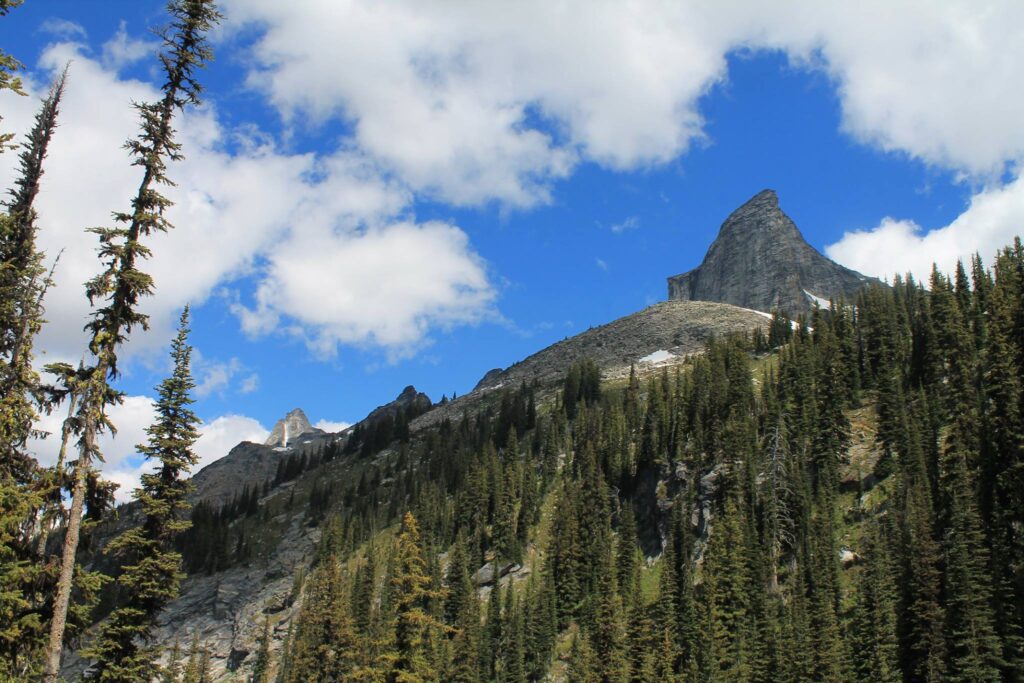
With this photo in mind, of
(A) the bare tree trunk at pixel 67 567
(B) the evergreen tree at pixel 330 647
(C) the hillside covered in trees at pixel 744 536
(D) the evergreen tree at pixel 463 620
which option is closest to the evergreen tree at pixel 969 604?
(C) the hillside covered in trees at pixel 744 536

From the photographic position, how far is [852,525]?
98.4 m

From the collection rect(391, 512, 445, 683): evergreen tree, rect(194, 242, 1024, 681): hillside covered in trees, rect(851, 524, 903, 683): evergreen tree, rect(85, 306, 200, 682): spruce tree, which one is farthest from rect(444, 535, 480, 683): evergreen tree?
rect(85, 306, 200, 682): spruce tree

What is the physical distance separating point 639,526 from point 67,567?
127 m

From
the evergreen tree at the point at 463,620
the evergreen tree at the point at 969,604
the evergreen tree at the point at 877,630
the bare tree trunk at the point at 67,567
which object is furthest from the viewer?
the evergreen tree at the point at 463,620

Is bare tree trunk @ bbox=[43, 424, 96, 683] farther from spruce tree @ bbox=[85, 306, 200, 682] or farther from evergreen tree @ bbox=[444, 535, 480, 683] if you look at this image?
evergreen tree @ bbox=[444, 535, 480, 683]

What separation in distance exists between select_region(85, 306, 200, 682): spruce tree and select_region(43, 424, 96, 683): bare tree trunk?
742cm

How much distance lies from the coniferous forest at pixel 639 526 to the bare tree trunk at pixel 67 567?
68 mm

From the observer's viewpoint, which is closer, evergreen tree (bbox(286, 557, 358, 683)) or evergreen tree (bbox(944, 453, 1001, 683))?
evergreen tree (bbox(944, 453, 1001, 683))

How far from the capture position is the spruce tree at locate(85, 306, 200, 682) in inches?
1029

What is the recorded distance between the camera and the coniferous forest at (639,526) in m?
19.8

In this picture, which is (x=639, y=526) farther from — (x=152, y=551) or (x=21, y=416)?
(x=21, y=416)

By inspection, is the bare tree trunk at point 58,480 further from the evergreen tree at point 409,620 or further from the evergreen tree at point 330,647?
the evergreen tree at point 330,647

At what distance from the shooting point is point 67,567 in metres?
18.3

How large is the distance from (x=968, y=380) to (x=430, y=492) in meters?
119
